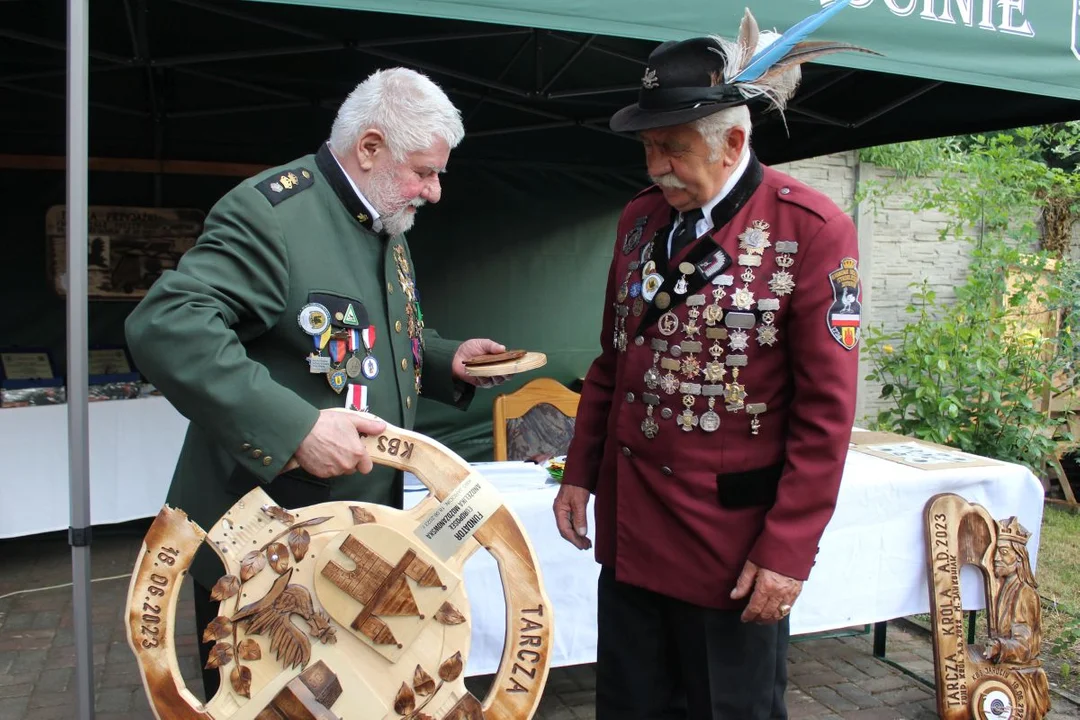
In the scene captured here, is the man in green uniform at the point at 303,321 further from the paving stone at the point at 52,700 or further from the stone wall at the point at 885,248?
the stone wall at the point at 885,248

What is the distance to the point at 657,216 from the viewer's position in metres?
1.89

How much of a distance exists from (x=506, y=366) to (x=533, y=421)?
2.31m

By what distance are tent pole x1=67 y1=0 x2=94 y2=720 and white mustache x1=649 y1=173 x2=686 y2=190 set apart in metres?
1.29

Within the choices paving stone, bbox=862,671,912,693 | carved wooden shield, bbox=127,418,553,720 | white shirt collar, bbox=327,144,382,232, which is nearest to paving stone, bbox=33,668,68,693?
carved wooden shield, bbox=127,418,553,720

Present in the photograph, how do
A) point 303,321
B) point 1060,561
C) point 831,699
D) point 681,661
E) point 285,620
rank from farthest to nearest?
1. point 1060,561
2. point 831,699
3. point 681,661
4. point 303,321
5. point 285,620

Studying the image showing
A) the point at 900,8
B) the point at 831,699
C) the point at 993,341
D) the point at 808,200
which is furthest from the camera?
the point at 993,341

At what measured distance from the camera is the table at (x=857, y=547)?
2736mm

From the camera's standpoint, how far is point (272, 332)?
62.7 inches

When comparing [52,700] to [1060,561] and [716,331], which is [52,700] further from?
[1060,561]

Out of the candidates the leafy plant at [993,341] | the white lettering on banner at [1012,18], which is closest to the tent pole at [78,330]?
the white lettering on banner at [1012,18]

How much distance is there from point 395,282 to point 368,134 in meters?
0.31

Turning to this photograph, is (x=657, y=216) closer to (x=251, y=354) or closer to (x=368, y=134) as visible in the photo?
(x=368, y=134)

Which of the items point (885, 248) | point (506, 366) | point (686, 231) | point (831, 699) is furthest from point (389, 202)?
point (885, 248)

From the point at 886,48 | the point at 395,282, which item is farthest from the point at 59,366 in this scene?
the point at 886,48
